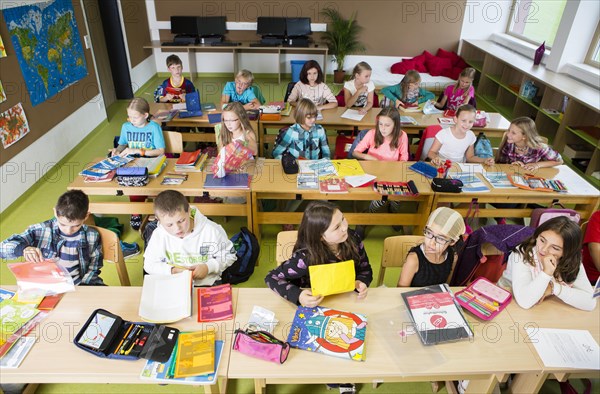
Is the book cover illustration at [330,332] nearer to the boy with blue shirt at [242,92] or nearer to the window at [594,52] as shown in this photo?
the boy with blue shirt at [242,92]

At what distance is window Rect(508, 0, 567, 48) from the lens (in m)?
6.60

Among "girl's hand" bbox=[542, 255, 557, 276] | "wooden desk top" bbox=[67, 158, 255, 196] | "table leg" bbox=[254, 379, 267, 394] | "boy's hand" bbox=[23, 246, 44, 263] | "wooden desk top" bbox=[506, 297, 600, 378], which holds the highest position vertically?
"girl's hand" bbox=[542, 255, 557, 276]

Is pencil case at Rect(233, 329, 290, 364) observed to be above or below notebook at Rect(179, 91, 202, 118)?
below

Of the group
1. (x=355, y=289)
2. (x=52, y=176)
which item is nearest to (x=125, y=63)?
(x=52, y=176)

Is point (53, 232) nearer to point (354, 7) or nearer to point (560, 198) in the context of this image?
point (560, 198)

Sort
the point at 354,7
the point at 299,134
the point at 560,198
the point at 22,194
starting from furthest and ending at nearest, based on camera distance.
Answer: the point at 354,7 → the point at 22,194 → the point at 299,134 → the point at 560,198

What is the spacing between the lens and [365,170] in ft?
10.7

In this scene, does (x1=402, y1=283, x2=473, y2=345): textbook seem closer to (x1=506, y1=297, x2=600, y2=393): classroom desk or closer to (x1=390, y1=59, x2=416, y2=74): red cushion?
(x1=506, y1=297, x2=600, y2=393): classroom desk

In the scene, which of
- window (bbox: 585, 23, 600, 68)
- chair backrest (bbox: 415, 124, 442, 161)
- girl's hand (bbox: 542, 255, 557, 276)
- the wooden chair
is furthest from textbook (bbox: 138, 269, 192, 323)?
window (bbox: 585, 23, 600, 68)

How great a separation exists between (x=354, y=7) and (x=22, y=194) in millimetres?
6684

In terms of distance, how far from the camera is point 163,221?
2.06 metres

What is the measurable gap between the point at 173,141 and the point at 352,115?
1.93m

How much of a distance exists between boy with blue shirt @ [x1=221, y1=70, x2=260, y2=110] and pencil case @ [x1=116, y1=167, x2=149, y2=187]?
1.82 meters

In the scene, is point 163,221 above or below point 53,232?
above
